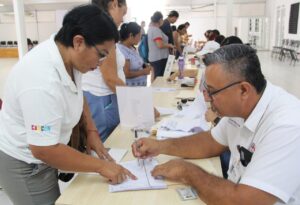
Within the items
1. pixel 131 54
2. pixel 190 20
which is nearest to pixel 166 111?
pixel 131 54

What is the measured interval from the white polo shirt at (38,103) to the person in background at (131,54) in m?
1.62

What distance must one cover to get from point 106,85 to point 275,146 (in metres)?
1.32

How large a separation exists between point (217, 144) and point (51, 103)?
0.79 meters

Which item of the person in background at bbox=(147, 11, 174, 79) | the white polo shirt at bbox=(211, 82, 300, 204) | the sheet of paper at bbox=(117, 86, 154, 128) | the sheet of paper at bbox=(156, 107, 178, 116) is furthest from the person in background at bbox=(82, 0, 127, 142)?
the person in background at bbox=(147, 11, 174, 79)

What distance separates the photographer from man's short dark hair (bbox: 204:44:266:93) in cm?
101

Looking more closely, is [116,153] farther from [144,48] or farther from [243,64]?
[144,48]

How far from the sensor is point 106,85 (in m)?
2.04

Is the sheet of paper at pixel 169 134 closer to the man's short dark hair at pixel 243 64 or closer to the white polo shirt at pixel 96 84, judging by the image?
the white polo shirt at pixel 96 84

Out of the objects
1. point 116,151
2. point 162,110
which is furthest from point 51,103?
point 162,110

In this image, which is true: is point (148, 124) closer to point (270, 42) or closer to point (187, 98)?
point (187, 98)

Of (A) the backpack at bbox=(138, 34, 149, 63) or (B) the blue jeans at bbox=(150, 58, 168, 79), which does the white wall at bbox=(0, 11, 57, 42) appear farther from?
(B) the blue jeans at bbox=(150, 58, 168, 79)

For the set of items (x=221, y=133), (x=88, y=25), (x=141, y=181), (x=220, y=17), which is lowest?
Result: (x=141, y=181)

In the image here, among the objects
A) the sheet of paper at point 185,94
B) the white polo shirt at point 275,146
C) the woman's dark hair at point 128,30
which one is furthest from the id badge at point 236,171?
the woman's dark hair at point 128,30

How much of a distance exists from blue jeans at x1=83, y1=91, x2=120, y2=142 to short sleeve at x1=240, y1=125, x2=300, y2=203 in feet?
4.23
